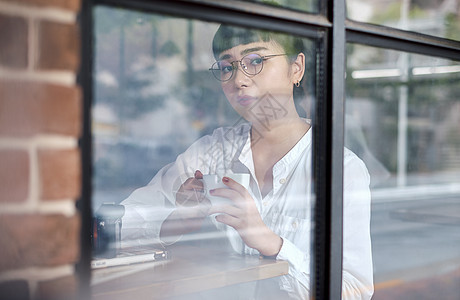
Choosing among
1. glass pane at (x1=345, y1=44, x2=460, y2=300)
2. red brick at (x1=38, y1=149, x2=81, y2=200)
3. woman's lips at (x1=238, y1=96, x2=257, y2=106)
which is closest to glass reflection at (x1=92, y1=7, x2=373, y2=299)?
woman's lips at (x1=238, y1=96, x2=257, y2=106)

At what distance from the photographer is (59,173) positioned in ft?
3.33

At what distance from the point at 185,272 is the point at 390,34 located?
1019 millimetres

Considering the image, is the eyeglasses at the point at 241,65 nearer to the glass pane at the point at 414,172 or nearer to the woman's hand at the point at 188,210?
the woman's hand at the point at 188,210

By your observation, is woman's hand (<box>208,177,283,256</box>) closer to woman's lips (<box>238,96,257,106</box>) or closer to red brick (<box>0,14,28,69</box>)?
woman's lips (<box>238,96,257,106</box>)

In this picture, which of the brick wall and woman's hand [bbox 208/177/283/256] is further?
woman's hand [bbox 208/177/283/256]

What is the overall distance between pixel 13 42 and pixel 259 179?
103cm

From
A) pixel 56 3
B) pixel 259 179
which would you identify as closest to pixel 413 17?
pixel 259 179

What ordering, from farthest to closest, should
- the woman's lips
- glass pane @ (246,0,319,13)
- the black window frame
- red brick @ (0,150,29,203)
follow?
the woman's lips < the black window frame < glass pane @ (246,0,319,13) < red brick @ (0,150,29,203)

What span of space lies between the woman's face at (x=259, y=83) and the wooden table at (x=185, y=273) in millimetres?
475

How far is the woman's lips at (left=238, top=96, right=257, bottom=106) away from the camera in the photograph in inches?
67.9

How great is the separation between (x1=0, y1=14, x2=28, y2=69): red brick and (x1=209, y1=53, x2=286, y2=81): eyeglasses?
0.73 metres

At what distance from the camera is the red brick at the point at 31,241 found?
3.19 feet

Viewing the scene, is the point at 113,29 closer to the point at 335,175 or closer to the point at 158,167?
the point at 158,167

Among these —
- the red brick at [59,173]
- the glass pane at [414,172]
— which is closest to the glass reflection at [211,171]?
the red brick at [59,173]
